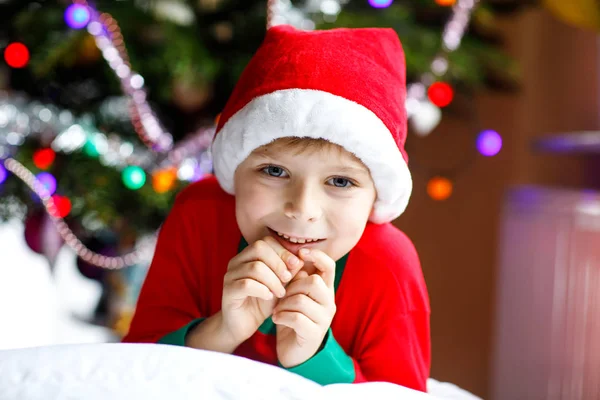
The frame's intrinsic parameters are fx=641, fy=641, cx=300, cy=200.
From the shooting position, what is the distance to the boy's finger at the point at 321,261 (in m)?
0.74

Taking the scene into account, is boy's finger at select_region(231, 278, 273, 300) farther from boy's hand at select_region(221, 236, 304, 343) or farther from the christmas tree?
the christmas tree

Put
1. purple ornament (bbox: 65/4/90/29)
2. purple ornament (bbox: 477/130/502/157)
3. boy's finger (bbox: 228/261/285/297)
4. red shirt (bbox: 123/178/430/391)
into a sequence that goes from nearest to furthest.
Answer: boy's finger (bbox: 228/261/285/297)
red shirt (bbox: 123/178/430/391)
purple ornament (bbox: 65/4/90/29)
purple ornament (bbox: 477/130/502/157)

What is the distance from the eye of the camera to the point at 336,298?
2.81 feet

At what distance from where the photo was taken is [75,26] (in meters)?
1.22

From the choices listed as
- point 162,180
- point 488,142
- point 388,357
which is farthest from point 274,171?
point 488,142

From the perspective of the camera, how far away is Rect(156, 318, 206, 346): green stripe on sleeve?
0.82m

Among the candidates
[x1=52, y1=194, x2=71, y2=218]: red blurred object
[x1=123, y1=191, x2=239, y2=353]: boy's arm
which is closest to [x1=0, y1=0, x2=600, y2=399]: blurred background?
[x1=52, y1=194, x2=71, y2=218]: red blurred object

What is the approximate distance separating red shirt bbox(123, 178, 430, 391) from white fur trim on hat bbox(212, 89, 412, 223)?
0.13 meters

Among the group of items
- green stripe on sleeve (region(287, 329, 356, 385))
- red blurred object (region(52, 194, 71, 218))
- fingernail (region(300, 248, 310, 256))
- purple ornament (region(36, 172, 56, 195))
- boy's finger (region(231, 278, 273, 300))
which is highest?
purple ornament (region(36, 172, 56, 195))

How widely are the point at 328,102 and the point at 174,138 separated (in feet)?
2.84

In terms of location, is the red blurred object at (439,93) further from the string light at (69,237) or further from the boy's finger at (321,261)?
the boy's finger at (321,261)

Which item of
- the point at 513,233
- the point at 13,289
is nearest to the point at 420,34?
the point at 513,233

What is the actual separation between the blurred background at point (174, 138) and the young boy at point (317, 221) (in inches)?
A: 19.6

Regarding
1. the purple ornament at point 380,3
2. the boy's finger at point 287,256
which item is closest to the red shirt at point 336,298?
the boy's finger at point 287,256
